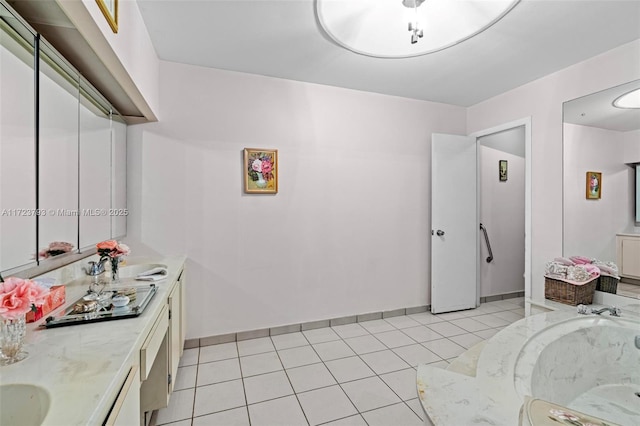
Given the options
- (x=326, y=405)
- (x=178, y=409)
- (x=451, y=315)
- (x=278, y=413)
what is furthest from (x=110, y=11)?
(x=451, y=315)

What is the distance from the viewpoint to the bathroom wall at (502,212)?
4.03 meters

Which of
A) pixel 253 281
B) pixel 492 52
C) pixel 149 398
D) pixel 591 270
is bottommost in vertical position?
pixel 149 398

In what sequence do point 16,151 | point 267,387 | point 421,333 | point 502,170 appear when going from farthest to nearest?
point 502,170
point 421,333
point 267,387
point 16,151

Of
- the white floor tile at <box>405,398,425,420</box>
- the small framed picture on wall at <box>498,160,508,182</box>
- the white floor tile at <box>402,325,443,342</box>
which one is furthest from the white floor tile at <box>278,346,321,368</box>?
the small framed picture on wall at <box>498,160,508,182</box>

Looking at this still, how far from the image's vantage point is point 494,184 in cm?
408

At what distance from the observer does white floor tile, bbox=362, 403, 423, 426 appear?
179 cm

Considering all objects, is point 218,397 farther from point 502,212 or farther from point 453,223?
point 502,212

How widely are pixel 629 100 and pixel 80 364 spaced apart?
146 inches

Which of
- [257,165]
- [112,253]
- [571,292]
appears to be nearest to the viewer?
[112,253]

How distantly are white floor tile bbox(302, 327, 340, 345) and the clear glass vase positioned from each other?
2247 mm

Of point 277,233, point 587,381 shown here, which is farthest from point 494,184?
point 277,233

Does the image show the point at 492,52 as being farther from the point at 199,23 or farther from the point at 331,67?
the point at 199,23

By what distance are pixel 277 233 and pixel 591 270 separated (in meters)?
2.71

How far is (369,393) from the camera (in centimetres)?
207
